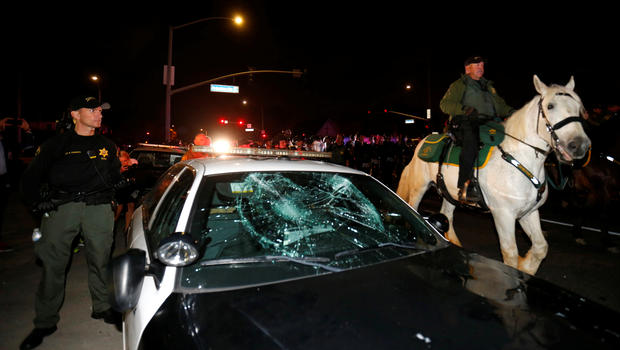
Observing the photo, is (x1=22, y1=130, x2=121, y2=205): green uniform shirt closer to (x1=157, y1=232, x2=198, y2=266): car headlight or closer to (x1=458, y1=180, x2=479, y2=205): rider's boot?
(x1=157, y1=232, x2=198, y2=266): car headlight

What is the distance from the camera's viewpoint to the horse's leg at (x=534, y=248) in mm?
3816

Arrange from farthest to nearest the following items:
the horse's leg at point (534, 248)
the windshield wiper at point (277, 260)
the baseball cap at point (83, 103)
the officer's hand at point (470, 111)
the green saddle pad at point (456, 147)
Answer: the officer's hand at point (470, 111) < the green saddle pad at point (456, 147) < the horse's leg at point (534, 248) < the baseball cap at point (83, 103) < the windshield wiper at point (277, 260)

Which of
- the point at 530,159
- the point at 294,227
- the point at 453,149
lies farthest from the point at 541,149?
the point at 294,227

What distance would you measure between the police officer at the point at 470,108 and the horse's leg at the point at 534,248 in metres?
0.66

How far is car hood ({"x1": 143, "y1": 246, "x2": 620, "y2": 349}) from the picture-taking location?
1.45m

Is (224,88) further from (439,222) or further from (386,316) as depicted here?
(386,316)

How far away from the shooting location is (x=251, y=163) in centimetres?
275

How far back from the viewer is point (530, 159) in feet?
13.1

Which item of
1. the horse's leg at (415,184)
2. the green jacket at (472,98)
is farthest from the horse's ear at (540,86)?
the horse's leg at (415,184)

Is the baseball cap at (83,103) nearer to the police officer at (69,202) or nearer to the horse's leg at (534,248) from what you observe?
the police officer at (69,202)

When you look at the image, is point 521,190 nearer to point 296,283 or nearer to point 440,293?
point 440,293

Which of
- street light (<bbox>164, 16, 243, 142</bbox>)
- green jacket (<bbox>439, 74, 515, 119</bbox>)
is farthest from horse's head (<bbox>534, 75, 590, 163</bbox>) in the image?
street light (<bbox>164, 16, 243, 142</bbox>)

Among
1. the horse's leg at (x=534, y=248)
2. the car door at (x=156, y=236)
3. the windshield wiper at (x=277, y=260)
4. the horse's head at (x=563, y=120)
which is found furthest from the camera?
the horse's leg at (x=534, y=248)

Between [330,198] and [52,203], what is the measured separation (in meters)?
2.51
